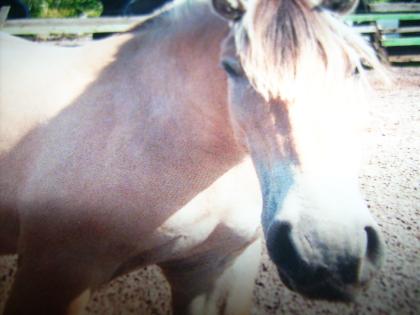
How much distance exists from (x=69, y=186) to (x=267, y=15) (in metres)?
0.38

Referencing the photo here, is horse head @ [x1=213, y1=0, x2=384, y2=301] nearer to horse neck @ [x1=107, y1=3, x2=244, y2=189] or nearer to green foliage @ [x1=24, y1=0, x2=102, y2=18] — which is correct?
horse neck @ [x1=107, y1=3, x2=244, y2=189]

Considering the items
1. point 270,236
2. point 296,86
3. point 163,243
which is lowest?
point 163,243

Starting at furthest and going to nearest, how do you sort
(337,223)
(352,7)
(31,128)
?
(31,128) < (352,7) < (337,223)

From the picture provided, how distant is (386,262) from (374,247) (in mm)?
457

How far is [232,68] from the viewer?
1.48ft

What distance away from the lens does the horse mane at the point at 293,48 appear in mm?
395

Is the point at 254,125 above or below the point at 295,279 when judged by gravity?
above

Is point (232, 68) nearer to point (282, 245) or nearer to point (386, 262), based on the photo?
point (282, 245)

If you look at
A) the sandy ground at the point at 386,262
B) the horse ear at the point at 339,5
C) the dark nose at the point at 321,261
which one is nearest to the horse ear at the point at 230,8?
the horse ear at the point at 339,5

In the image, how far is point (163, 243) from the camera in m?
0.55

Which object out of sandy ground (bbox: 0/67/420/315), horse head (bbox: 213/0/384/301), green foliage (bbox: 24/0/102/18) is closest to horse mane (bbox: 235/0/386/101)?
horse head (bbox: 213/0/384/301)

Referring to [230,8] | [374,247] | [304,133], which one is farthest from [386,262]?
[230,8]

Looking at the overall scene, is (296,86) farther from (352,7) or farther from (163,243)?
(163,243)

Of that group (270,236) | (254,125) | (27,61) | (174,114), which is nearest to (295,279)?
(270,236)
